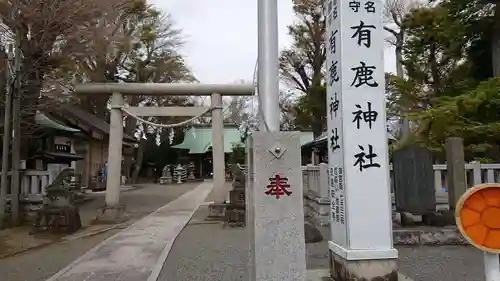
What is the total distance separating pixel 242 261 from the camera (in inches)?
318

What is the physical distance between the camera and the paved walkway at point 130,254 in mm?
7074

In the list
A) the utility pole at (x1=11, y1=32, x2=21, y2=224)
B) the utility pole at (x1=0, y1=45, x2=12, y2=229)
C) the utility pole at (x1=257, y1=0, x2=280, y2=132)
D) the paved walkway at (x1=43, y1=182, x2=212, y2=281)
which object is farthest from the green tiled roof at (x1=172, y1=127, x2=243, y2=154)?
the utility pole at (x1=257, y1=0, x2=280, y2=132)

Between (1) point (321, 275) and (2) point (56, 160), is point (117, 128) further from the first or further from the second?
(1) point (321, 275)

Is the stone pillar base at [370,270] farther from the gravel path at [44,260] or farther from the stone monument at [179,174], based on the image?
the stone monument at [179,174]

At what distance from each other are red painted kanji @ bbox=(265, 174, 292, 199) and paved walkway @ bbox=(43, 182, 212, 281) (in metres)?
3.30

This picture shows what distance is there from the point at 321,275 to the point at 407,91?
11458mm

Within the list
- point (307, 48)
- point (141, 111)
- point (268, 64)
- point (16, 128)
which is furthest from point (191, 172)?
point (268, 64)

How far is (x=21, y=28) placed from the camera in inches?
483

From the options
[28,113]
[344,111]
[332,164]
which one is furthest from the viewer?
[28,113]

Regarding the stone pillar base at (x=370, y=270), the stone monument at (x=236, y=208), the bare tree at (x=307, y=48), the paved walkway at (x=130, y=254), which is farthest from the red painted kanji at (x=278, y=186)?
the bare tree at (x=307, y=48)

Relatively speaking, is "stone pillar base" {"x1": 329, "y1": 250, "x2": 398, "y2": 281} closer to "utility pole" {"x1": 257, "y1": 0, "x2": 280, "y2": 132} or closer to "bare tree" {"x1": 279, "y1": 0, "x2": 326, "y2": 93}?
"utility pole" {"x1": 257, "y1": 0, "x2": 280, "y2": 132}

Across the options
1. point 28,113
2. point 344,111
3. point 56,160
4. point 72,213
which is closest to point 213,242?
point 72,213

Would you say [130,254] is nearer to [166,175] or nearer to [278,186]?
[278,186]

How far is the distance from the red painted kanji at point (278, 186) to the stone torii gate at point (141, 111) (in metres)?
9.91
